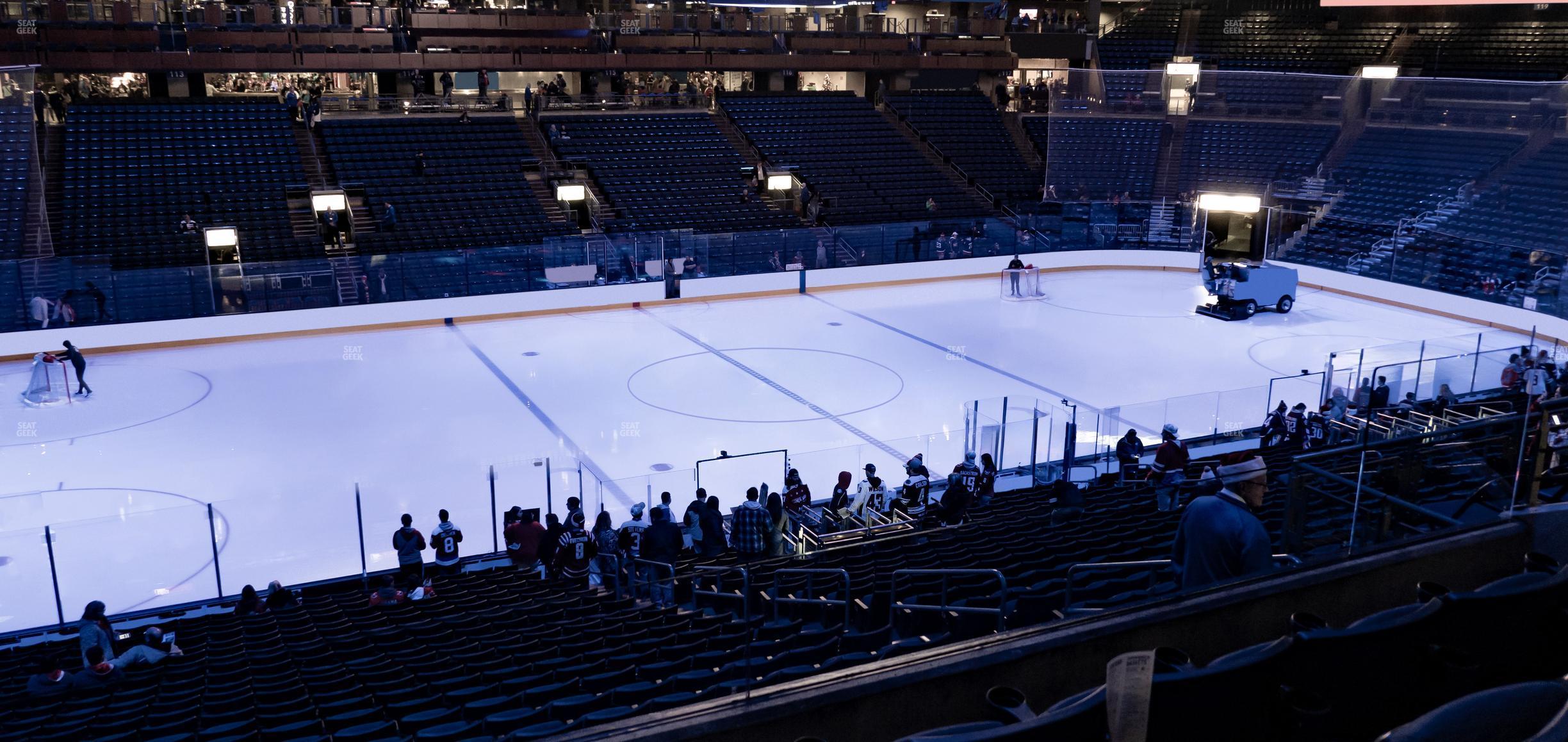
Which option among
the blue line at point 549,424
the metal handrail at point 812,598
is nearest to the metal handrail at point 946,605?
the metal handrail at point 812,598

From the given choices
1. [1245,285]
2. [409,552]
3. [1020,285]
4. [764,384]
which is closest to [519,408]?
[764,384]

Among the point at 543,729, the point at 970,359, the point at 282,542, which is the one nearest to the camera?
the point at 543,729

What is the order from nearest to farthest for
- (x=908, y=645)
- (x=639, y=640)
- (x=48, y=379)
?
(x=908, y=645), (x=639, y=640), (x=48, y=379)

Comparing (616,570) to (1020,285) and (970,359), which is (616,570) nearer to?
(970,359)

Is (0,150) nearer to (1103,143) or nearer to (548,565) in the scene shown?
(548,565)

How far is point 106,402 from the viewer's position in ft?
63.8

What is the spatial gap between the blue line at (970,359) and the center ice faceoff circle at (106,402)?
43.5 feet

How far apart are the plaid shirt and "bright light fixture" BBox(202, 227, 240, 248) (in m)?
19.6

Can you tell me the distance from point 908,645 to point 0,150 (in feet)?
92.4

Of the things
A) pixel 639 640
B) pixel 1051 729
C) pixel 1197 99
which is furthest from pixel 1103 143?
pixel 1051 729

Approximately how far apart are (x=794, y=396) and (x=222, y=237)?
1526cm

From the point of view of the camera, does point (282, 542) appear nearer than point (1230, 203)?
Yes

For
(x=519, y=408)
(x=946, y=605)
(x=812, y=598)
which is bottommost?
(x=519, y=408)

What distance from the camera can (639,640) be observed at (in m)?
7.36
